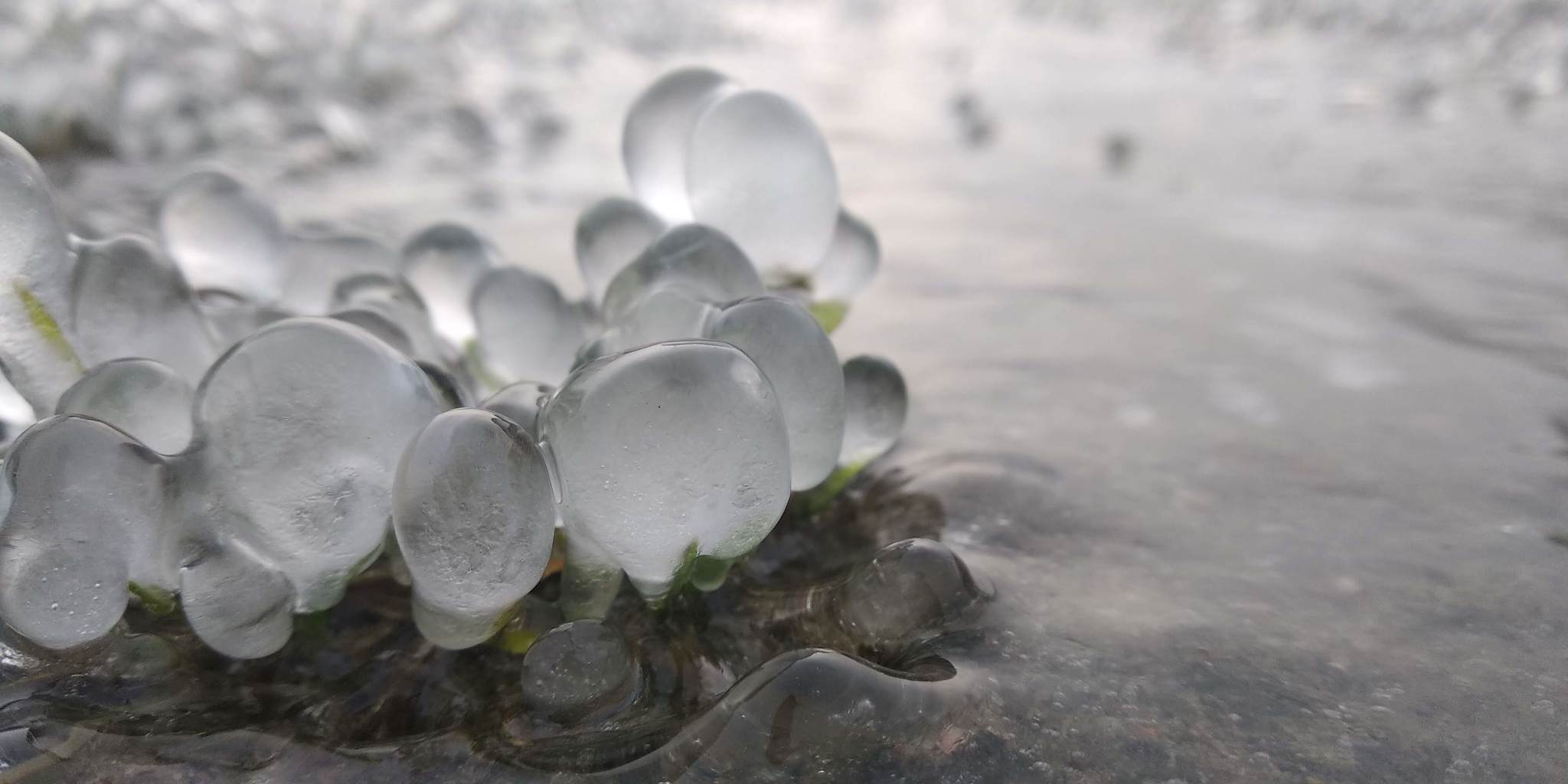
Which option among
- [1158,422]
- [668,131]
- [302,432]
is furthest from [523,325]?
[1158,422]

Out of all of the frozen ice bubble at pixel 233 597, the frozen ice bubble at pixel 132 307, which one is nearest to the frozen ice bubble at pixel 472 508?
the frozen ice bubble at pixel 233 597

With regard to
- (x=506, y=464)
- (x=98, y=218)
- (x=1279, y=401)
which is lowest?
(x=98, y=218)

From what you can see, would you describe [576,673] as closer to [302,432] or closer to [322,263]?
[302,432]

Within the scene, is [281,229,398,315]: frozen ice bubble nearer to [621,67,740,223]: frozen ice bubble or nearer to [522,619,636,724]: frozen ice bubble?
[621,67,740,223]: frozen ice bubble

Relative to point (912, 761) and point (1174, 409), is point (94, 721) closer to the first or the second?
point (912, 761)

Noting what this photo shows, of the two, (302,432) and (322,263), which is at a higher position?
(302,432)

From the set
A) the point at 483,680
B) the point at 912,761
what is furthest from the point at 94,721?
the point at 912,761
